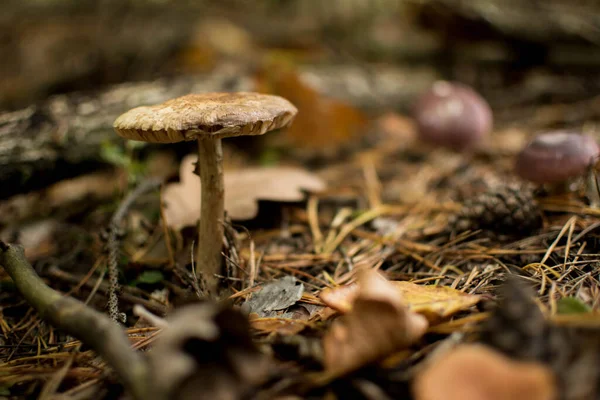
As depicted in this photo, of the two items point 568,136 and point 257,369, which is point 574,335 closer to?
point 257,369

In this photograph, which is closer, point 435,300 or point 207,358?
point 207,358

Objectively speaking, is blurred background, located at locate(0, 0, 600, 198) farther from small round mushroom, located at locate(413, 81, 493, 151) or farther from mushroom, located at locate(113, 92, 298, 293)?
mushroom, located at locate(113, 92, 298, 293)

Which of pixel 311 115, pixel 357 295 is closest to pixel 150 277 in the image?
pixel 357 295

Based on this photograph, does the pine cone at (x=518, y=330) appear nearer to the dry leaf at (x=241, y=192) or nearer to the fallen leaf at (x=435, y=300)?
the fallen leaf at (x=435, y=300)

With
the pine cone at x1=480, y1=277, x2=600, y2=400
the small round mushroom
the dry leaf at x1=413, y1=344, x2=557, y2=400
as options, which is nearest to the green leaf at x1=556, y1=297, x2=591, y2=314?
the pine cone at x1=480, y1=277, x2=600, y2=400

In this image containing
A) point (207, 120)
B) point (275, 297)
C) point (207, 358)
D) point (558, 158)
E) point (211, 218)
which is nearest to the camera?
point (207, 358)

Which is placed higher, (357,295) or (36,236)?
(357,295)

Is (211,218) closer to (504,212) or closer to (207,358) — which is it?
(207,358)
